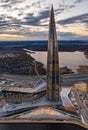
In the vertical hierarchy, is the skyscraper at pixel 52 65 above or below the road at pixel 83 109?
above

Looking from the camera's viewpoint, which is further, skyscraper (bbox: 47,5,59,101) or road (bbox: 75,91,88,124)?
skyscraper (bbox: 47,5,59,101)

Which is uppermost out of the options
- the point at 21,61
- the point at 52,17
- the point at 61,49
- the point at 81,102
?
the point at 52,17

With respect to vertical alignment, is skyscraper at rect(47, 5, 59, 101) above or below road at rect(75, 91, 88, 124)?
above

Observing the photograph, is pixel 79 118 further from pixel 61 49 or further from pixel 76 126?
pixel 61 49

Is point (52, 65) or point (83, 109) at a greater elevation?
point (52, 65)

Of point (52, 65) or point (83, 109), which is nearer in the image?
point (83, 109)

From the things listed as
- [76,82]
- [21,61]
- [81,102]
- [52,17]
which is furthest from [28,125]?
[21,61]

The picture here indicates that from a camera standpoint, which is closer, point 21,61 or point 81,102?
point 81,102

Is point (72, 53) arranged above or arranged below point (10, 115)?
below
